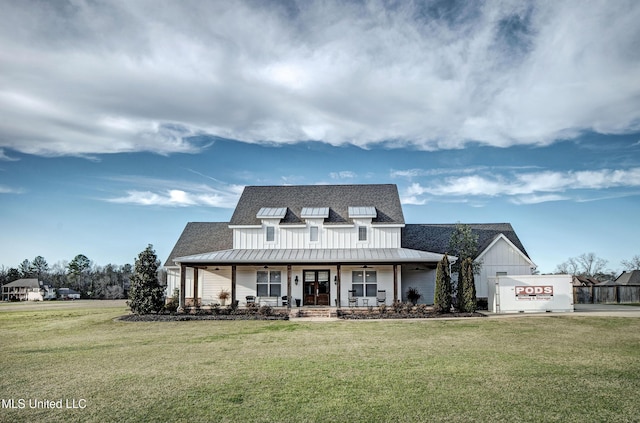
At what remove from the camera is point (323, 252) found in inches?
1158

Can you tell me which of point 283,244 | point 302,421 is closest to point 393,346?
point 302,421

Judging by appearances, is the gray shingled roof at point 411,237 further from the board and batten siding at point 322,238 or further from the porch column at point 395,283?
the porch column at point 395,283

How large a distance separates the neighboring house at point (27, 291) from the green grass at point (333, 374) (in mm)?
68257

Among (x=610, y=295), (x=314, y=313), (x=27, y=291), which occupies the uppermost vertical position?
(x=314, y=313)

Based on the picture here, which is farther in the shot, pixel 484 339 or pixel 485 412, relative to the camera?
pixel 484 339

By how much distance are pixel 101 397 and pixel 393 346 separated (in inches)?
352

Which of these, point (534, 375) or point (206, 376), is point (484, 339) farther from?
point (206, 376)

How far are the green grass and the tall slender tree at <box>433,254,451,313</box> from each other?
5.11 m

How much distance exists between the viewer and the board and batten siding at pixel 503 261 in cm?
3162

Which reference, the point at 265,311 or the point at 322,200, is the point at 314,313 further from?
the point at 322,200

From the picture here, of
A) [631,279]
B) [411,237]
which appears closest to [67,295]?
[411,237]

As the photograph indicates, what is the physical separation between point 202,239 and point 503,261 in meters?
21.2

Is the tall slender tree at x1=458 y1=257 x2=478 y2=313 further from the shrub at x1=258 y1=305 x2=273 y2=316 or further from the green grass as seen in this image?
the shrub at x1=258 y1=305 x2=273 y2=316

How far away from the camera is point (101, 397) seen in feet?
30.8
